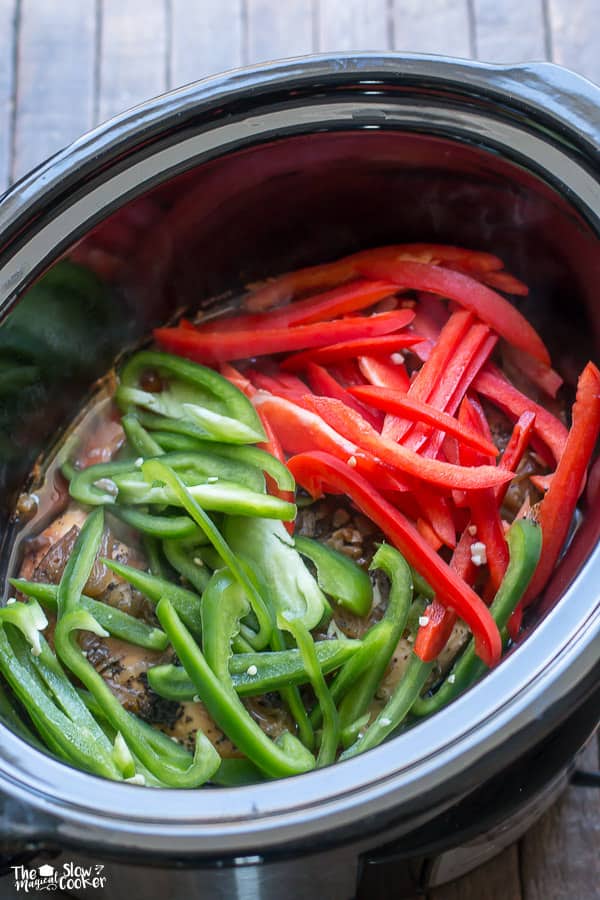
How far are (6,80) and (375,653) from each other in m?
1.82

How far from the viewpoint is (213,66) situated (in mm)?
2385

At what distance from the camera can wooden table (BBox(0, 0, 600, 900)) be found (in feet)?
7.69

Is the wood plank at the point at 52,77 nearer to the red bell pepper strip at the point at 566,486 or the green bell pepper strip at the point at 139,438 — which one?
the green bell pepper strip at the point at 139,438

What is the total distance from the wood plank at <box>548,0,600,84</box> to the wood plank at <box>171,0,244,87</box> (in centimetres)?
78

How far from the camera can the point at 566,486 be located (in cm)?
149

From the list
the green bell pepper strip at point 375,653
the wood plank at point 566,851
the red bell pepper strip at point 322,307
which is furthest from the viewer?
the red bell pepper strip at point 322,307

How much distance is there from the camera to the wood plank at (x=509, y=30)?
2328 millimetres

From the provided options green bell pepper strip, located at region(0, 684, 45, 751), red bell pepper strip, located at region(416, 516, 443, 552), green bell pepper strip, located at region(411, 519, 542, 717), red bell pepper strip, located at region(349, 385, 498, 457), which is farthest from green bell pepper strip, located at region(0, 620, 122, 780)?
red bell pepper strip, located at region(349, 385, 498, 457)

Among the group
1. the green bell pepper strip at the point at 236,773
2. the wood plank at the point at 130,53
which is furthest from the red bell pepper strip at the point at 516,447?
the wood plank at the point at 130,53

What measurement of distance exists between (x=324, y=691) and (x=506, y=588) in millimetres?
305

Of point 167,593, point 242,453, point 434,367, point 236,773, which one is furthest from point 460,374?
point 236,773

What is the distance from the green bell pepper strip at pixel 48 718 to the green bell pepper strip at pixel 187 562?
242 millimetres

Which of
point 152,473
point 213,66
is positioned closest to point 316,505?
point 152,473

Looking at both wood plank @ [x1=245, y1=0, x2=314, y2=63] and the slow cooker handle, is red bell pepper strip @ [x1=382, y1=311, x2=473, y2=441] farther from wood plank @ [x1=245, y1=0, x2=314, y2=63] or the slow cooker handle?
wood plank @ [x1=245, y1=0, x2=314, y2=63]
